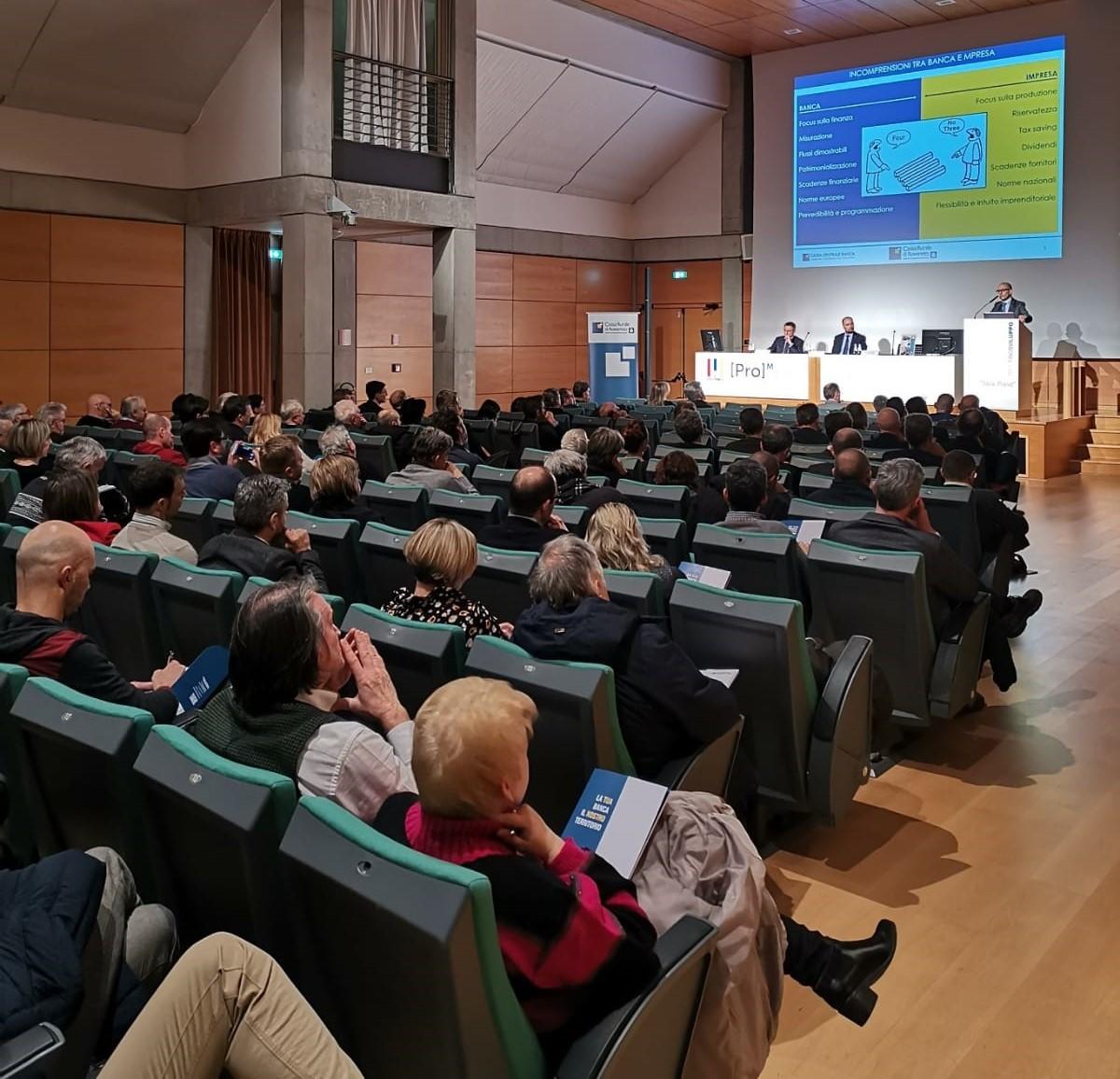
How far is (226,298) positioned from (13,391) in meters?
2.76

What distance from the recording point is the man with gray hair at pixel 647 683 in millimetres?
2943

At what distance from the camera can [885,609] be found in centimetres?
411

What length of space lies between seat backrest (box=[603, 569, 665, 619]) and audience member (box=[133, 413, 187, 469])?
4143 millimetres

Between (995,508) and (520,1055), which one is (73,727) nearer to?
(520,1055)

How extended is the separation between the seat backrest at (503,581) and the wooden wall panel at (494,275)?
45.0 ft

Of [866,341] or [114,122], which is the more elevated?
[114,122]

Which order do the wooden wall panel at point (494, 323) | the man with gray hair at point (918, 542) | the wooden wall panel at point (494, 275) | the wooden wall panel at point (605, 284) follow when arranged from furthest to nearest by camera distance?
the wooden wall panel at point (605, 284), the wooden wall panel at point (494, 323), the wooden wall panel at point (494, 275), the man with gray hair at point (918, 542)

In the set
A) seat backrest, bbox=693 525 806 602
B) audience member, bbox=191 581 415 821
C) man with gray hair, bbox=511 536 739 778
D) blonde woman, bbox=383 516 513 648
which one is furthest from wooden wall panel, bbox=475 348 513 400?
audience member, bbox=191 581 415 821

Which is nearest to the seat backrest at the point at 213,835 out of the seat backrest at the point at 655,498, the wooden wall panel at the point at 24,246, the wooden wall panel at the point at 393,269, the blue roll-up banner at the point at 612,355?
the seat backrest at the point at 655,498

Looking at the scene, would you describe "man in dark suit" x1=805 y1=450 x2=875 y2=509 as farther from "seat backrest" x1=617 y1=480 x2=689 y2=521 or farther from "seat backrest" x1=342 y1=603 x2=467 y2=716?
"seat backrest" x1=342 y1=603 x2=467 y2=716

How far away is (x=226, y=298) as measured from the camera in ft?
45.9

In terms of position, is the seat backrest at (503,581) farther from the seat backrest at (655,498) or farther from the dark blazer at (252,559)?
the seat backrest at (655,498)

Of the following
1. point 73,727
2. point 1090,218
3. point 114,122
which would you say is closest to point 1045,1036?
point 73,727

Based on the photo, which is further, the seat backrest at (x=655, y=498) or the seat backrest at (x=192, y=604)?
the seat backrest at (x=655, y=498)
